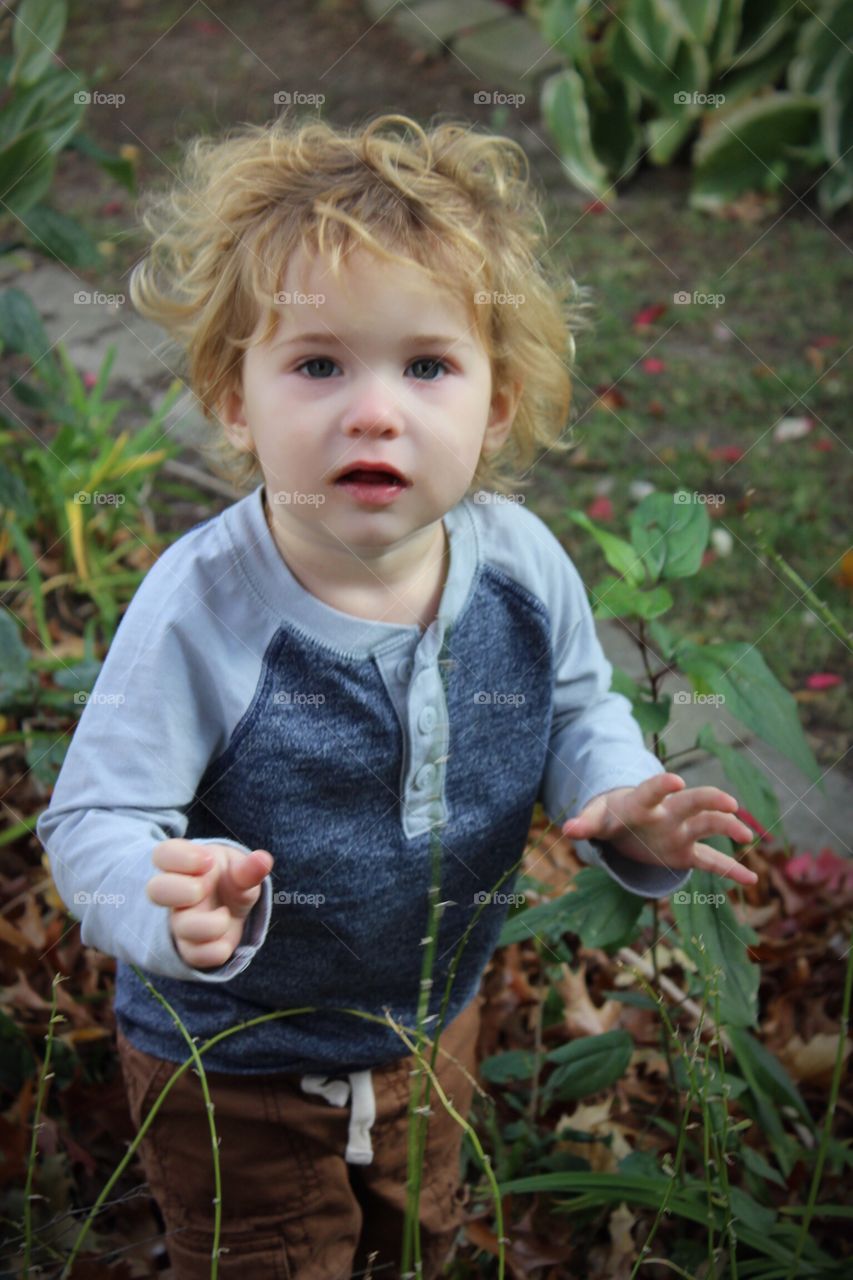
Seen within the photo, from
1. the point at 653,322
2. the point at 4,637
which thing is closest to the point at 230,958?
the point at 4,637

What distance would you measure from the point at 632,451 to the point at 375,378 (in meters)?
2.31

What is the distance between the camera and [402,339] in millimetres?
1358

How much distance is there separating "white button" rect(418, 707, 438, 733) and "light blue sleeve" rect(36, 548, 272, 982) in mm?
216

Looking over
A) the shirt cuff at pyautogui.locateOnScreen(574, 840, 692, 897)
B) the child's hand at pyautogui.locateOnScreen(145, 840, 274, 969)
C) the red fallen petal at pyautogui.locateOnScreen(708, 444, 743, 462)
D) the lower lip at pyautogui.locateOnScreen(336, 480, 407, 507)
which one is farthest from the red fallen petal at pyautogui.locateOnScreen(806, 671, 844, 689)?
the child's hand at pyautogui.locateOnScreen(145, 840, 274, 969)

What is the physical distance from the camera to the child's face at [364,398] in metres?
1.34

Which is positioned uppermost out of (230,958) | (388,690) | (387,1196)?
(388,690)

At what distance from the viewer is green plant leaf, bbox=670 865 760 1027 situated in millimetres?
1556

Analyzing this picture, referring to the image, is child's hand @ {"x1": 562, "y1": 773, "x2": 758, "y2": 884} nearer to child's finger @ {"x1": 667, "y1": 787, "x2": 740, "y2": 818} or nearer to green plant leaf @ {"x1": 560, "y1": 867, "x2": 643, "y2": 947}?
child's finger @ {"x1": 667, "y1": 787, "x2": 740, "y2": 818}

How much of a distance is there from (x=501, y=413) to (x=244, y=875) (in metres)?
0.69

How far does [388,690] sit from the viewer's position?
1492 millimetres

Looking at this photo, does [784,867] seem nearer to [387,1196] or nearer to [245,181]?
[387,1196]

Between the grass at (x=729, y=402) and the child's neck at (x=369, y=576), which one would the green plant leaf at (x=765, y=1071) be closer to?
the child's neck at (x=369, y=576)

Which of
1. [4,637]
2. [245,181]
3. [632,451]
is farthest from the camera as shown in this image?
[632,451]

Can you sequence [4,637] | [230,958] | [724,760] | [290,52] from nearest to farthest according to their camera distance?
1. [230,958]
2. [724,760]
3. [4,637]
4. [290,52]
